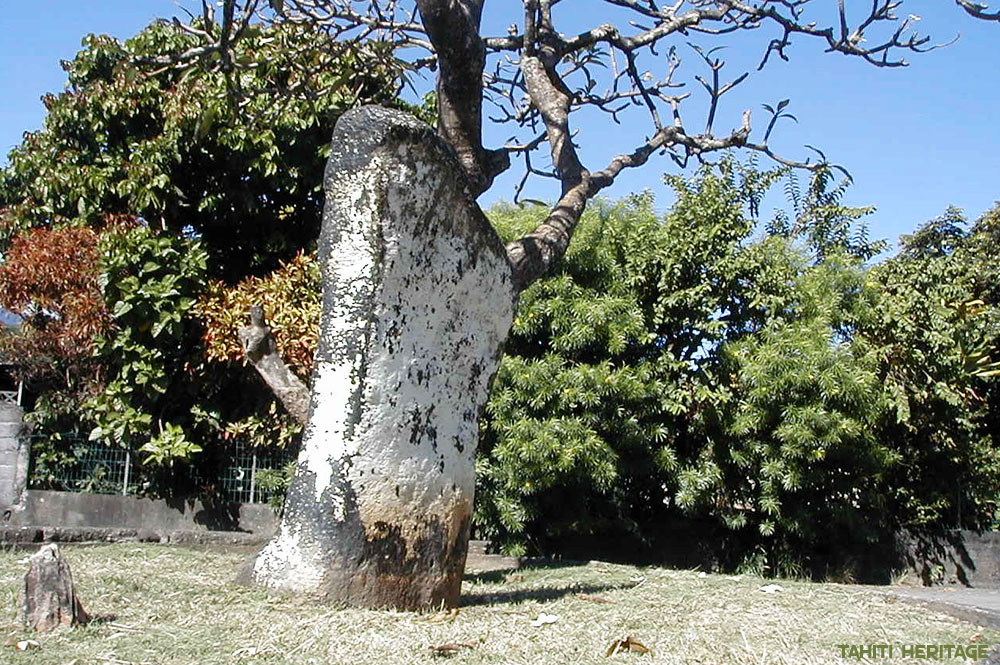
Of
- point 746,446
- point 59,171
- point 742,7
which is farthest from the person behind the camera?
point 59,171

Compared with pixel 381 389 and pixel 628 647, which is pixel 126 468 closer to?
pixel 381 389

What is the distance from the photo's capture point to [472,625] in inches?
207

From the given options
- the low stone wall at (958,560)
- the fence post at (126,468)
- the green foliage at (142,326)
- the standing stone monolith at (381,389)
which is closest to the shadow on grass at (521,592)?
the standing stone monolith at (381,389)

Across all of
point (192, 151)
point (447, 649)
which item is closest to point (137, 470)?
point (192, 151)

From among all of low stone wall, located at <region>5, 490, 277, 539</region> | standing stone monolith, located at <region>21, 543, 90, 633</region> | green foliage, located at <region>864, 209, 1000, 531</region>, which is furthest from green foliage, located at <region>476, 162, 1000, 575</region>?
standing stone monolith, located at <region>21, 543, 90, 633</region>

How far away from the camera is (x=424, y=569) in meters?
5.70

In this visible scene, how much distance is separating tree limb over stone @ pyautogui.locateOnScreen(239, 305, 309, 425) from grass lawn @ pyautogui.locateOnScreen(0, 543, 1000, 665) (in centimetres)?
122

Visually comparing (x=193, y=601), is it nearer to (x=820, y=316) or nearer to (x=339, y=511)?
Result: (x=339, y=511)

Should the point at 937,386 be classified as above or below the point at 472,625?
above

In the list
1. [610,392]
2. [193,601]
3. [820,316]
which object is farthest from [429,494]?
[820,316]

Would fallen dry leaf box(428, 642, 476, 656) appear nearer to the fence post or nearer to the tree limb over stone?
the tree limb over stone

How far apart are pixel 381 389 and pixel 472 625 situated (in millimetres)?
1367

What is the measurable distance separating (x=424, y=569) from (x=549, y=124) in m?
4.23

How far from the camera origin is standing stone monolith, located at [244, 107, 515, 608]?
5.47 meters
